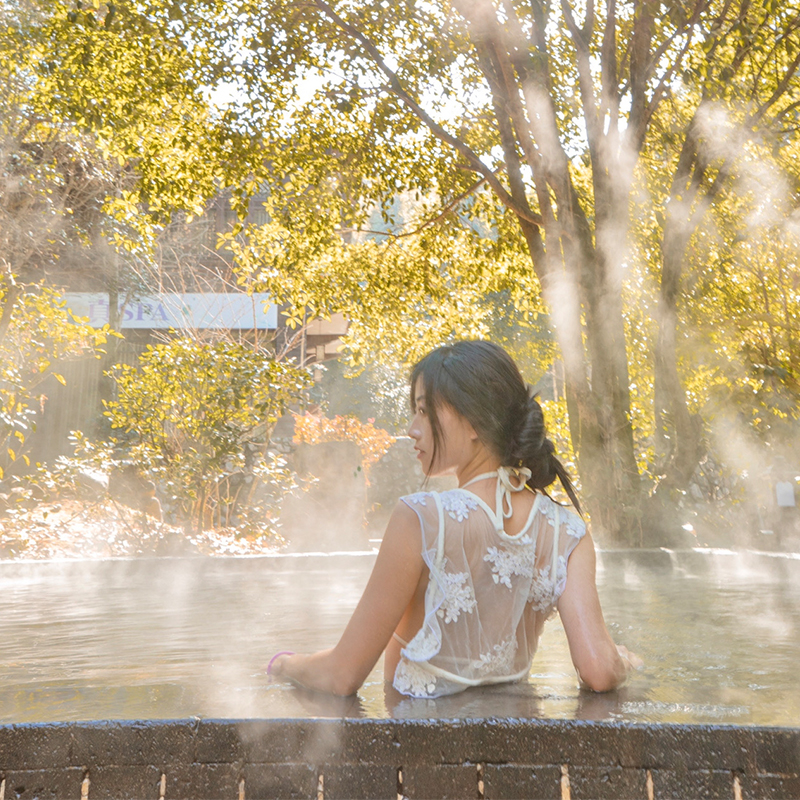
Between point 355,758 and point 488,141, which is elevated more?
point 488,141

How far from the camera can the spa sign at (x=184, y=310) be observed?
1623 cm

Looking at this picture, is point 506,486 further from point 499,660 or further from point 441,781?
point 441,781

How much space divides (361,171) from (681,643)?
25.8 ft

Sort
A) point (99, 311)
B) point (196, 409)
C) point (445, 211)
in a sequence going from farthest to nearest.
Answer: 1. point (99, 311)
2. point (445, 211)
3. point (196, 409)

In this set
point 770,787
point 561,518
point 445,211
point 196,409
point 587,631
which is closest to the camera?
point 770,787

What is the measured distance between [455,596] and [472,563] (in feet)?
0.29

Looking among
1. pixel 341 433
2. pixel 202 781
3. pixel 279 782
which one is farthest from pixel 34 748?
pixel 341 433

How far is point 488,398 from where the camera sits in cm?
206

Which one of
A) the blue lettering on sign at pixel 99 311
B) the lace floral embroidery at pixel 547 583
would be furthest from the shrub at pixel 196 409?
the blue lettering on sign at pixel 99 311

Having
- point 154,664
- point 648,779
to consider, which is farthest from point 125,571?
point 648,779

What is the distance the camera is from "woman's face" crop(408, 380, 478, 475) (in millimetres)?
2094

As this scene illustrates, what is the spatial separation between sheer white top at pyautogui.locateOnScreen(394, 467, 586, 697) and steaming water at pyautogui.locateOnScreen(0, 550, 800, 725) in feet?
0.33

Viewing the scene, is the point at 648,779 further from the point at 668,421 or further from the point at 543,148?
the point at 668,421

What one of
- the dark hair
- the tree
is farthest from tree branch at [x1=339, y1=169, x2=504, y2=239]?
the dark hair
